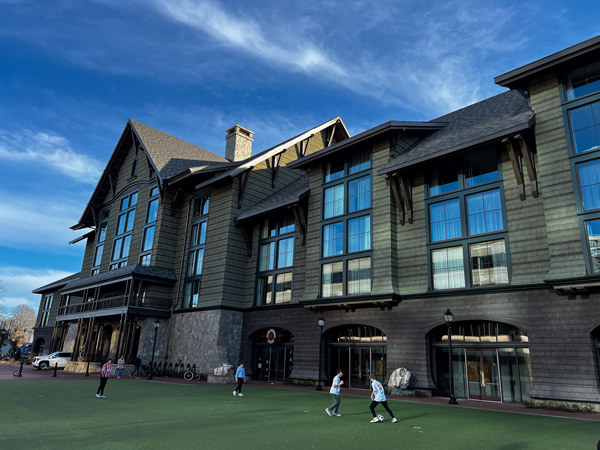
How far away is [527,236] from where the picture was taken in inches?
769

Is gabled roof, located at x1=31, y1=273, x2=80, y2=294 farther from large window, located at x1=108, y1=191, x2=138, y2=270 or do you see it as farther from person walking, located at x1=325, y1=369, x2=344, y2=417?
person walking, located at x1=325, y1=369, x2=344, y2=417

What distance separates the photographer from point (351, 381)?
2558 cm

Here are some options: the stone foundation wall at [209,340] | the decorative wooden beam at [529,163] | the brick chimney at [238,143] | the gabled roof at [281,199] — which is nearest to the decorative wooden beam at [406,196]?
the decorative wooden beam at [529,163]

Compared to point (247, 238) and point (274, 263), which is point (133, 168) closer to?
point (247, 238)

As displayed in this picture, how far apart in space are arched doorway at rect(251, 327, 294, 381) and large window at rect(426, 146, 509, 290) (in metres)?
12.6

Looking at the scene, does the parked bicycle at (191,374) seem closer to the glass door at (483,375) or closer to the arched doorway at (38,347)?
the glass door at (483,375)

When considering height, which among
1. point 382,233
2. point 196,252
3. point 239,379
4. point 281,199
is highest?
point 281,199

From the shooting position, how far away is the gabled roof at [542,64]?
711 inches

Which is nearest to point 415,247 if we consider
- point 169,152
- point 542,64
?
point 542,64

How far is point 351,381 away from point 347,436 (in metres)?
15.7

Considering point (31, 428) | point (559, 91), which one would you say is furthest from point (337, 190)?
point (31, 428)

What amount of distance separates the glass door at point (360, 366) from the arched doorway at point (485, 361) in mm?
4462

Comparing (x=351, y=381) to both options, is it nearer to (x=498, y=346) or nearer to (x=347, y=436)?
(x=498, y=346)

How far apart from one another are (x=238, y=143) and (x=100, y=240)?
19068 millimetres
